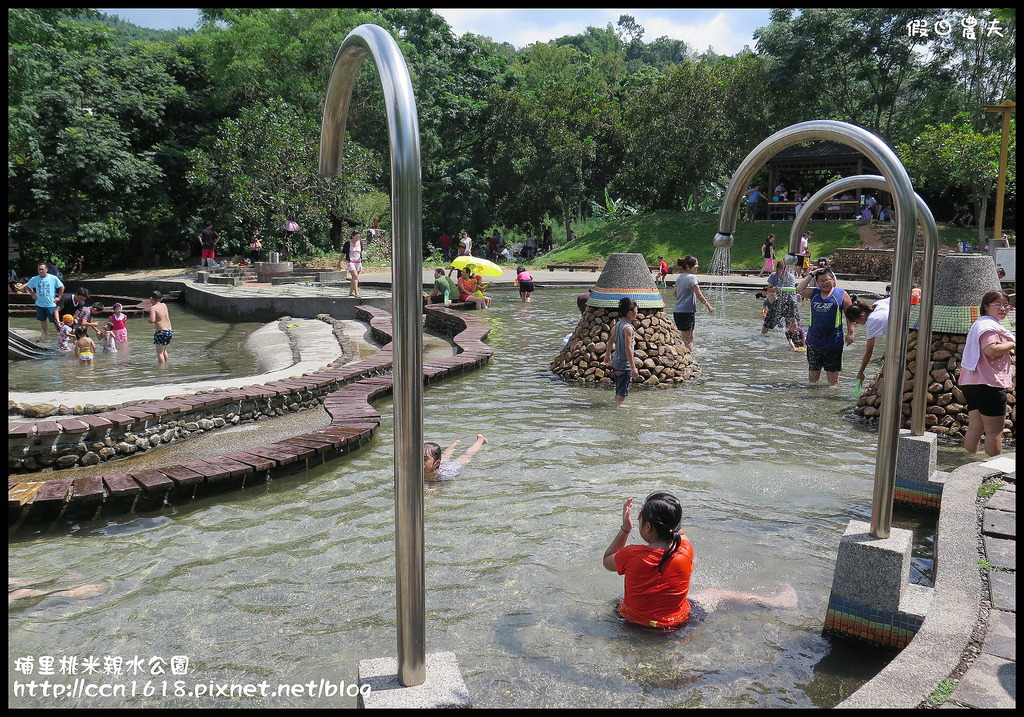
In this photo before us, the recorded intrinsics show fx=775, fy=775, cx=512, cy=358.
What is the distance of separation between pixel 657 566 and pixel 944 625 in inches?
A: 56.0

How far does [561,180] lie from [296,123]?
1470 cm

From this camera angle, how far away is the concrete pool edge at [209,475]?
588 centimetres

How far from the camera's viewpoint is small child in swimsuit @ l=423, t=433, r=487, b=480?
21.6ft

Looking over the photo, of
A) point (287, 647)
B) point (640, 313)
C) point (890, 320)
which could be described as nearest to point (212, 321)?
point (640, 313)

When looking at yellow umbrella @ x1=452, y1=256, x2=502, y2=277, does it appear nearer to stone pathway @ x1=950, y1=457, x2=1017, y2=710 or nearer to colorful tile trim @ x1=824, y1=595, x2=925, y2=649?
stone pathway @ x1=950, y1=457, x2=1017, y2=710

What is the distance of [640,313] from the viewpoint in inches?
428

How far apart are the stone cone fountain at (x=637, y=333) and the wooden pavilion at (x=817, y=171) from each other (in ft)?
88.0

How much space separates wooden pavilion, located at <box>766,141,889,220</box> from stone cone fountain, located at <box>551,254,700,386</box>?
26821 mm

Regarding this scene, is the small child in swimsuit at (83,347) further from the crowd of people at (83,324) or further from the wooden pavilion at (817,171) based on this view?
the wooden pavilion at (817,171)

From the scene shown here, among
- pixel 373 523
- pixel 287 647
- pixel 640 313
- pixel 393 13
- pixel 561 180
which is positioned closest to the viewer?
pixel 287 647

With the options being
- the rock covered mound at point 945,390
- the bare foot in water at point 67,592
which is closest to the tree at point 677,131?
the rock covered mound at point 945,390

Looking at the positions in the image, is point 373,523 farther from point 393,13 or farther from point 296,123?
point 393,13

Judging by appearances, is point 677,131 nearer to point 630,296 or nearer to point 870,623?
point 630,296

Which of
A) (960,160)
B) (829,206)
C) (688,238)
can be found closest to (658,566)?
(960,160)
